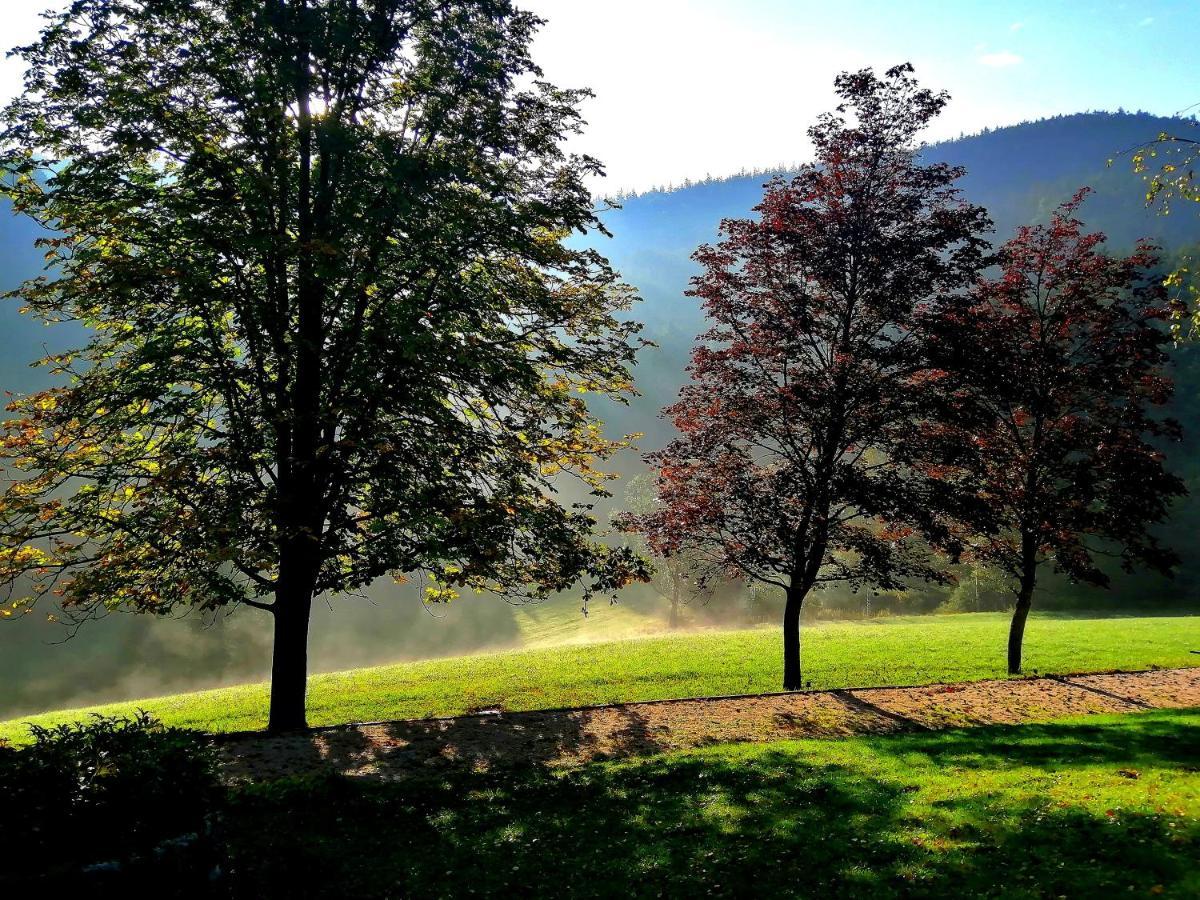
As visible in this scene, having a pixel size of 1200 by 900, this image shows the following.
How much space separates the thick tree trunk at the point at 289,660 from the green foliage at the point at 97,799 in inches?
279

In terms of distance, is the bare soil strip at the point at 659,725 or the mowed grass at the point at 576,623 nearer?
the bare soil strip at the point at 659,725

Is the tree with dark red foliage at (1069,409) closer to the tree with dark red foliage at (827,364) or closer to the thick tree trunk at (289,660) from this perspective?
the tree with dark red foliage at (827,364)

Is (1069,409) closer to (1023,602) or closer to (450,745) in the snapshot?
(1023,602)

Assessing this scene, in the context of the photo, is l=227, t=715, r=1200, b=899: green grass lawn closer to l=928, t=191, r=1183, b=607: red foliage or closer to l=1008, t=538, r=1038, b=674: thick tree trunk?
l=928, t=191, r=1183, b=607: red foliage

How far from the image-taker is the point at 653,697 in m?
18.7

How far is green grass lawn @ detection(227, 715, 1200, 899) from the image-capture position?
271 inches

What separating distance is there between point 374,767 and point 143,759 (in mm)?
5797

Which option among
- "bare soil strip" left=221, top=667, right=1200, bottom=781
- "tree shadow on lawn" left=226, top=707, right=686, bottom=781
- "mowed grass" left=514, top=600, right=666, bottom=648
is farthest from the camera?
"mowed grass" left=514, top=600, right=666, bottom=648

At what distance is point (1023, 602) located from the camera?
20469 mm

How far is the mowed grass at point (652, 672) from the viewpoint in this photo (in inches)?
726

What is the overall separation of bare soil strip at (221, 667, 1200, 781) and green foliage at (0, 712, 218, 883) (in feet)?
16.0

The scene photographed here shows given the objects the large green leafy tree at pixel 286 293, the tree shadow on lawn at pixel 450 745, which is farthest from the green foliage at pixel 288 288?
the tree shadow on lawn at pixel 450 745

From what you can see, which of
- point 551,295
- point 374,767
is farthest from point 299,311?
point 374,767

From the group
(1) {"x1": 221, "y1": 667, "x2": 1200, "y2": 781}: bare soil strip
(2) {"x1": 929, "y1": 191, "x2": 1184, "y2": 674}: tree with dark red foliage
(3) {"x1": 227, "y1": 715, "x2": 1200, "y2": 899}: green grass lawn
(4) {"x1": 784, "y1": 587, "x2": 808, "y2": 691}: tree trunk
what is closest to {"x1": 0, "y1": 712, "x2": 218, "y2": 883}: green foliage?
(3) {"x1": 227, "y1": 715, "x2": 1200, "y2": 899}: green grass lawn
